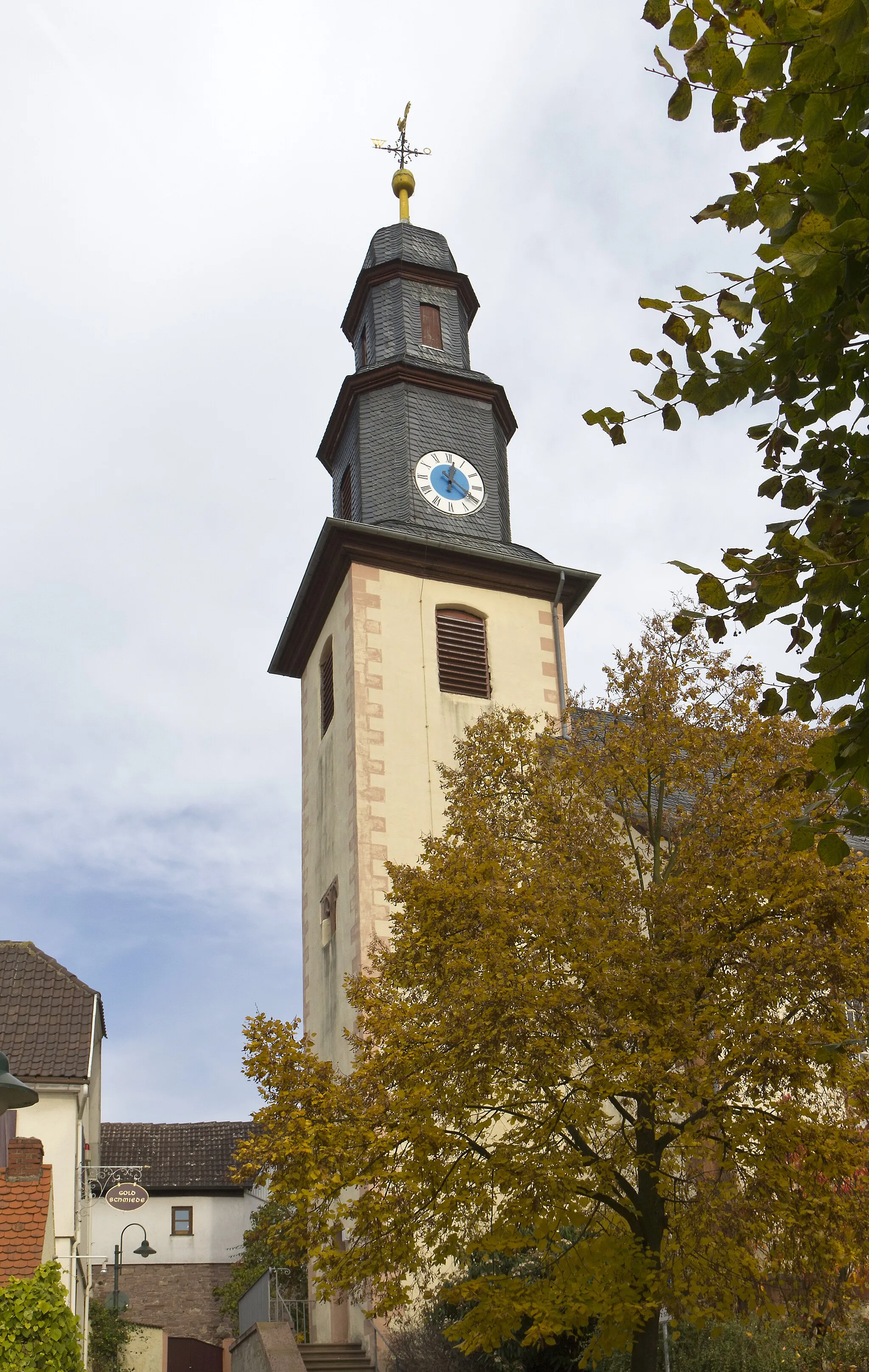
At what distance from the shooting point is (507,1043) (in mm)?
11070

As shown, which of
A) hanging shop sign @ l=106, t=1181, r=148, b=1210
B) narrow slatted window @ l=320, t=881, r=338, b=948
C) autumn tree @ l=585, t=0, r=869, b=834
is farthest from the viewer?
narrow slatted window @ l=320, t=881, r=338, b=948

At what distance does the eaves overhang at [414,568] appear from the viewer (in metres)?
22.7

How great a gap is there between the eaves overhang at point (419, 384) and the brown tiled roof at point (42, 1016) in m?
11.0

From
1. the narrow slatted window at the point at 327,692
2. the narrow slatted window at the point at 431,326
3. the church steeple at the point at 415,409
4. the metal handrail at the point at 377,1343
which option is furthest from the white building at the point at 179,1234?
the narrow slatted window at the point at 431,326

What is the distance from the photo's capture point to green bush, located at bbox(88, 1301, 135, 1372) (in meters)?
27.3

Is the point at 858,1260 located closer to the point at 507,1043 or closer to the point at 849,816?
the point at 507,1043


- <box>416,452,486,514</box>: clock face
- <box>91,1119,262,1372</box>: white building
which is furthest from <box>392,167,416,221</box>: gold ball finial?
<box>91,1119,262,1372</box>: white building

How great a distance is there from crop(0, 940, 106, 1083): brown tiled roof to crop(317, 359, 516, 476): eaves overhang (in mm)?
11019

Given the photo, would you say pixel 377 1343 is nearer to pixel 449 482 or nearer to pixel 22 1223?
pixel 22 1223

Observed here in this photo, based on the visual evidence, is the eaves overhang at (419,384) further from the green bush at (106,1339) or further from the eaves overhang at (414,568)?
the green bush at (106,1339)

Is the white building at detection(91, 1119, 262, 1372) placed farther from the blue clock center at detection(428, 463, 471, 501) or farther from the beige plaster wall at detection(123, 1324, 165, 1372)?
the blue clock center at detection(428, 463, 471, 501)

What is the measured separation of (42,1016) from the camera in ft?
69.1

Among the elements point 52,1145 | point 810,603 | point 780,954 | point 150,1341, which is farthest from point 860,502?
point 150,1341

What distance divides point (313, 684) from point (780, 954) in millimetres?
15763
